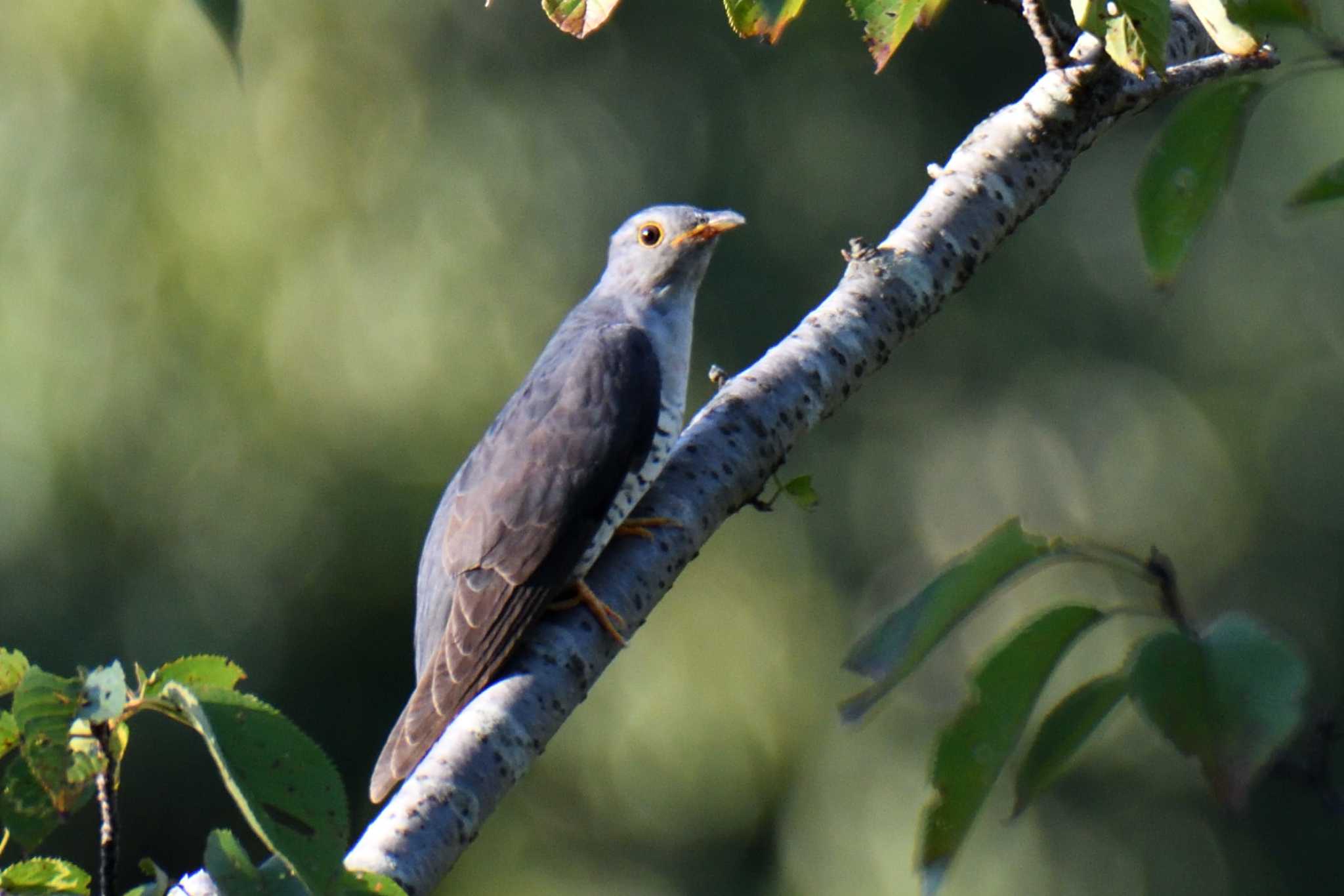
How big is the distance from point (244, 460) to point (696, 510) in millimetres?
5749

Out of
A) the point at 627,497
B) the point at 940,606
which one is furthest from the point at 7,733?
the point at 627,497

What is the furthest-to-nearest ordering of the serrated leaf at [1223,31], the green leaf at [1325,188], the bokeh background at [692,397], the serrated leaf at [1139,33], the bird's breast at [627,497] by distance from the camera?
the bokeh background at [692,397] < the bird's breast at [627,497] < the serrated leaf at [1223,31] < the serrated leaf at [1139,33] < the green leaf at [1325,188]

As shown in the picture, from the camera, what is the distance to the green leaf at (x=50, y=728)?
55.5 inches

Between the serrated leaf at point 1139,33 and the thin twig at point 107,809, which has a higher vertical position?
the serrated leaf at point 1139,33

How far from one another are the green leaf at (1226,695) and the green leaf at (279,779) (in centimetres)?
68

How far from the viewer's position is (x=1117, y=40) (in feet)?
5.79

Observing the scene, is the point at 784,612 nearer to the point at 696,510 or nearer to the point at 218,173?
the point at 218,173

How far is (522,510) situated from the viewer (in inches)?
134

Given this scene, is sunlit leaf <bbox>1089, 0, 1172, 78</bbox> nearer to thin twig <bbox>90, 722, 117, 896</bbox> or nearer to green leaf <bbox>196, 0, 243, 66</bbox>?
green leaf <bbox>196, 0, 243, 66</bbox>

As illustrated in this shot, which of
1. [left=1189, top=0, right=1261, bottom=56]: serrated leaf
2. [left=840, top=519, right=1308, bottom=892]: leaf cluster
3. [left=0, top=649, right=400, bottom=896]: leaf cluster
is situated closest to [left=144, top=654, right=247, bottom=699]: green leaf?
[left=0, top=649, right=400, bottom=896]: leaf cluster

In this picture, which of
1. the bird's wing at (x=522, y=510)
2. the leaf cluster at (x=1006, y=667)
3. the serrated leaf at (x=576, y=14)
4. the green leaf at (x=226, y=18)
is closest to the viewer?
the green leaf at (x=226, y=18)

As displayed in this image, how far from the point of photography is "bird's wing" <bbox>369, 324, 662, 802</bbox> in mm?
2881

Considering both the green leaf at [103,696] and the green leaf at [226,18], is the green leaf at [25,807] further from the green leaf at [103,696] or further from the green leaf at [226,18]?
the green leaf at [226,18]

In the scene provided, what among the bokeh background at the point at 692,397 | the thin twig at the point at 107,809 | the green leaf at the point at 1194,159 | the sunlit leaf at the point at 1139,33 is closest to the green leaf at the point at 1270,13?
the green leaf at the point at 1194,159
